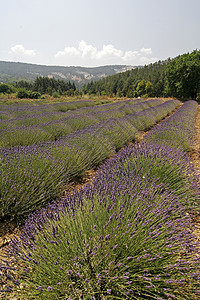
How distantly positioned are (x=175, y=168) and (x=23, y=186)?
203 centimetres

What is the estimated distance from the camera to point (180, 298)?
1036mm

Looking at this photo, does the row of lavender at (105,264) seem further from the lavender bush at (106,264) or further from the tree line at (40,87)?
the tree line at (40,87)

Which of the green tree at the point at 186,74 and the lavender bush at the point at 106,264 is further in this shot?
the green tree at the point at 186,74

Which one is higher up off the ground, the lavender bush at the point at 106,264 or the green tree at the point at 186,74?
the green tree at the point at 186,74

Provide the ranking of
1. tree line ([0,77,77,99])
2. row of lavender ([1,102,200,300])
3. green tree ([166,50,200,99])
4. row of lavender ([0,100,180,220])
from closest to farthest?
1. row of lavender ([1,102,200,300])
2. row of lavender ([0,100,180,220])
3. green tree ([166,50,200,99])
4. tree line ([0,77,77,99])

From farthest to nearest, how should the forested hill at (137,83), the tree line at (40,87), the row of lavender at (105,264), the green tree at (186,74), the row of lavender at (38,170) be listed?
the forested hill at (137,83) < the tree line at (40,87) < the green tree at (186,74) < the row of lavender at (38,170) < the row of lavender at (105,264)

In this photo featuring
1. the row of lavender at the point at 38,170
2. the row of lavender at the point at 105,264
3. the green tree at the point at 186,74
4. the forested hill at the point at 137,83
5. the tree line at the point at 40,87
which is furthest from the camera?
the forested hill at the point at 137,83

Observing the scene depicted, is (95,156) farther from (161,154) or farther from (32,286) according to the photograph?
(32,286)

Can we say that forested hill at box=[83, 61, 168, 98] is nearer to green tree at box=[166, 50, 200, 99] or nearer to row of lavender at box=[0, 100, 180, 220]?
green tree at box=[166, 50, 200, 99]

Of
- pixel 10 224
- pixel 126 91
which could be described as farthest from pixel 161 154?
pixel 126 91

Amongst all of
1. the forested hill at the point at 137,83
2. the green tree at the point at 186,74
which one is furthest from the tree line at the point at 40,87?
the green tree at the point at 186,74

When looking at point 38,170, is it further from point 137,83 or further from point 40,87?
point 40,87

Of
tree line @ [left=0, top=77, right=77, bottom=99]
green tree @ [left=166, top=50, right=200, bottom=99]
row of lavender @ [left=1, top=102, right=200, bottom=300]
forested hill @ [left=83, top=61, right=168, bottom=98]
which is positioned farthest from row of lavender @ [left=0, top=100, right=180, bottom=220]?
forested hill @ [left=83, top=61, right=168, bottom=98]

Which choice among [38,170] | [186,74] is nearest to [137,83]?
[186,74]
